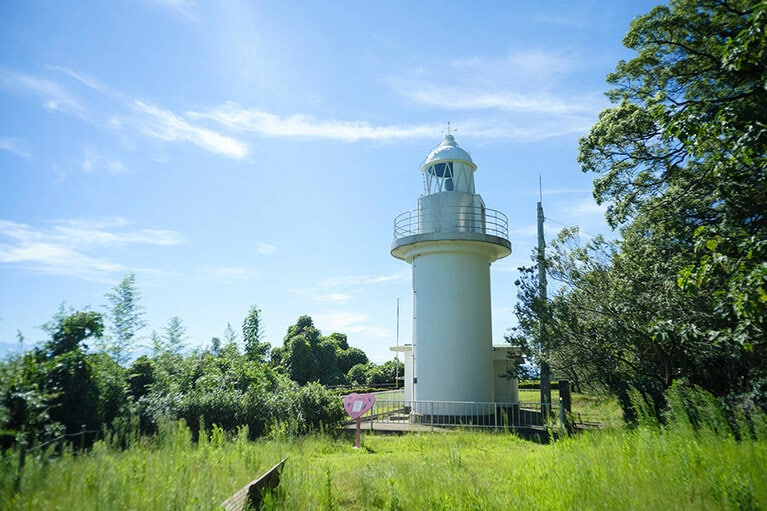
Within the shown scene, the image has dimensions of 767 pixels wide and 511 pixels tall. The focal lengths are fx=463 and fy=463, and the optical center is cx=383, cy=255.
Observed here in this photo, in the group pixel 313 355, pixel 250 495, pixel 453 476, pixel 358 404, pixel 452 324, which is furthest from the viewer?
pixel 313 355

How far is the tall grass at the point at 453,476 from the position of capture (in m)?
4.14

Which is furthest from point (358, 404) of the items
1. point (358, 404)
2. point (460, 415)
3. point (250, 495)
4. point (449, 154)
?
point (449, 154)

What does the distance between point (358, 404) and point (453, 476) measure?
590 centimetres

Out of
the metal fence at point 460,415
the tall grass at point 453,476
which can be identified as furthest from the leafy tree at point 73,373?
the metal fence at point 460,415

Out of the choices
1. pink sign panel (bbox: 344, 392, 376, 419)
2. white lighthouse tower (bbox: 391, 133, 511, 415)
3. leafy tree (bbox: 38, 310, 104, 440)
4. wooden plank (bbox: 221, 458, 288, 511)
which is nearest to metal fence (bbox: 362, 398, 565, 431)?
white lighthouse tower (bbox: 391, 133, 511, 415)

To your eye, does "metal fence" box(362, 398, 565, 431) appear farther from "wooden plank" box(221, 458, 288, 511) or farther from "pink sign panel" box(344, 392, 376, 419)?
"wooden plank" box(221, 458, 288, 511)

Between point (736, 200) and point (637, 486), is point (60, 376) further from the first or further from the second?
point (736, 200)

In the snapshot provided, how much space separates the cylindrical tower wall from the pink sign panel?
14.8 feet

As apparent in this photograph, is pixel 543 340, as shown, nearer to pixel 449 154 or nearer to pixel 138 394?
pixel 449 154

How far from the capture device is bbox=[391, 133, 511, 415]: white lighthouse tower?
52.9ft

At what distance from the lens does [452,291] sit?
16.5 meters

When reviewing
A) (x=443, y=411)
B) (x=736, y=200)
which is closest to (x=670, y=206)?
(x=736, y=200)

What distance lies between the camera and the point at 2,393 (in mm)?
4719

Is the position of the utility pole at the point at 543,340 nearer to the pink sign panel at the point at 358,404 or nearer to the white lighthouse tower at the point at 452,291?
the white lighthouse tower at the point at 452,291
